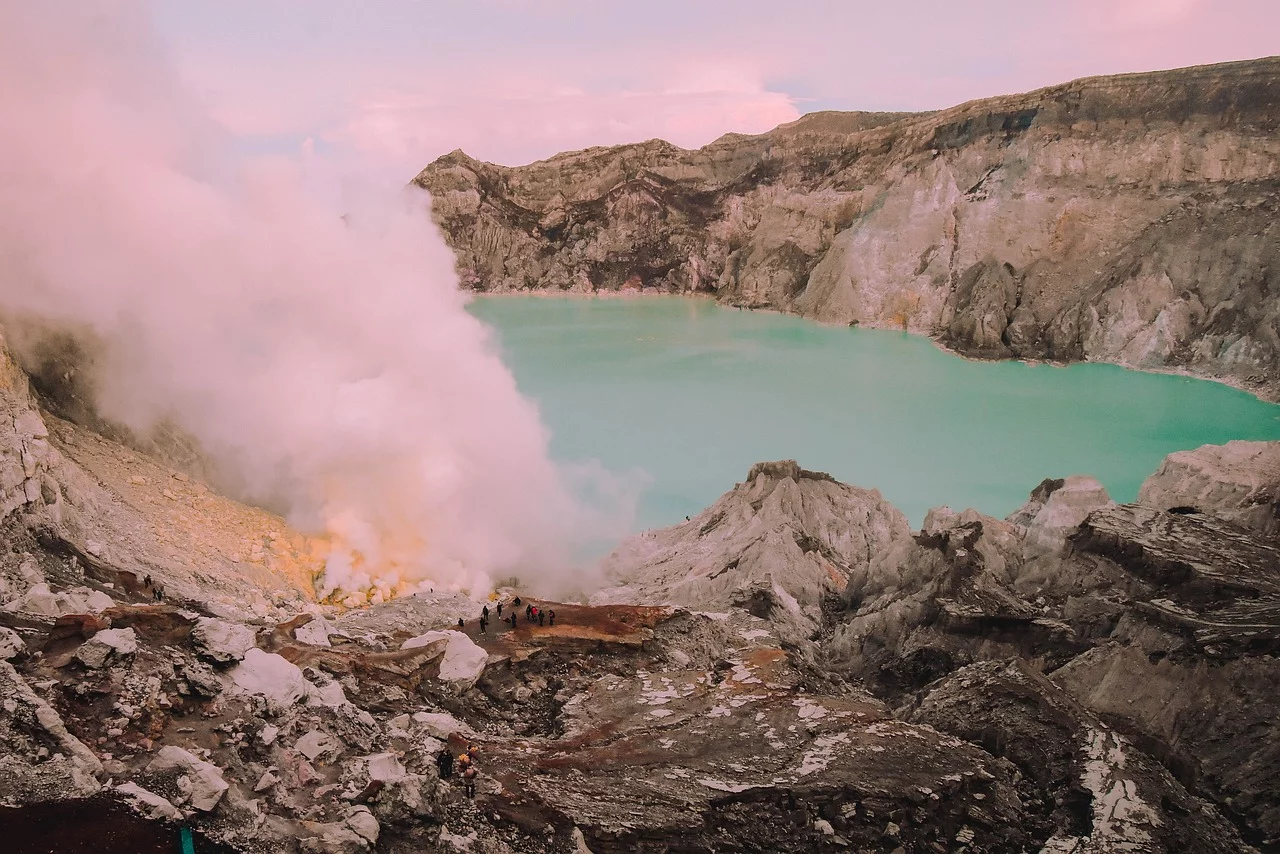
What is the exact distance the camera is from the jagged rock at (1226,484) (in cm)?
1611

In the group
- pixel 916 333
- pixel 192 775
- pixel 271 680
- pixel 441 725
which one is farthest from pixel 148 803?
pixel 916 333

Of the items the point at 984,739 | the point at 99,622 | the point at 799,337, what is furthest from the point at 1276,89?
the point at 99,622

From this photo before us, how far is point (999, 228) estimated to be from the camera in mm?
58156

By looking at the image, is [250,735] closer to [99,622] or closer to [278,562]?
[99,622]

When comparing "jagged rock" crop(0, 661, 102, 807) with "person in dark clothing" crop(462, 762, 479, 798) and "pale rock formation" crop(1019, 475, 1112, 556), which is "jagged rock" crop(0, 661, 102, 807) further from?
"pale rock formation" crop(1019, 475, 1112, 556)

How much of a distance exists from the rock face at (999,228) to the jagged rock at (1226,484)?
26911 millimetres

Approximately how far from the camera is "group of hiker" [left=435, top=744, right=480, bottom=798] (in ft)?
30.0

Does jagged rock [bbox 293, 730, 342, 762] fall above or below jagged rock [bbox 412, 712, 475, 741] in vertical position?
above

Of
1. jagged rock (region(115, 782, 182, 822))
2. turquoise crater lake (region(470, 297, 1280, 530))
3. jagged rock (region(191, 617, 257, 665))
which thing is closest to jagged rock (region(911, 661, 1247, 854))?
jagged rock (region(115, 782, 182, 822))

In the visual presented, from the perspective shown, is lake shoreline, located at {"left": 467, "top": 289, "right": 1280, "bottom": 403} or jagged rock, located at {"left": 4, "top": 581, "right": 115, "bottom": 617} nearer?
jagged rock, located at {"left": 4, "top": 581, "right": 115, "bottom": 617}

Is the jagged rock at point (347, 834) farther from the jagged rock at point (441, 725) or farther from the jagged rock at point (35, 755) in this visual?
the jagged rock at point (441, 725)

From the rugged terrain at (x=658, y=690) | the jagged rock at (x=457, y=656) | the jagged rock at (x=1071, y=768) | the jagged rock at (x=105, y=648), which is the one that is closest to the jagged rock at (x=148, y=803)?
the rugged terrain at (x=658, y=690)

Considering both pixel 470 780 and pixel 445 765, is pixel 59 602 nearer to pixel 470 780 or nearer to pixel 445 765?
pixel 445 765

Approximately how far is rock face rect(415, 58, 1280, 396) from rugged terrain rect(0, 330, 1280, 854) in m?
33.6
